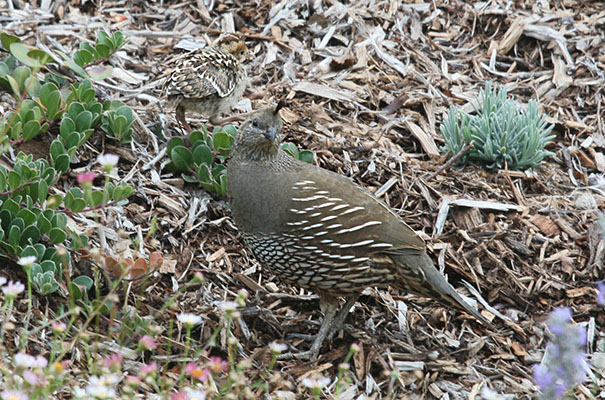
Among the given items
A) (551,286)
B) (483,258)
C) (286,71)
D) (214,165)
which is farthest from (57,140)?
(551,286)

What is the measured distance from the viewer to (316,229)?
15.7 ft

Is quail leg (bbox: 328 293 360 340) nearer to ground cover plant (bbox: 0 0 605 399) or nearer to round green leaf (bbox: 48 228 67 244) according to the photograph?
ground cover plant (bbox: 0 0 605 399)

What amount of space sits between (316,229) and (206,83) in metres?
1.62

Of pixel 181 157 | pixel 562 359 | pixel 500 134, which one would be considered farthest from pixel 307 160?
pixel 562 359

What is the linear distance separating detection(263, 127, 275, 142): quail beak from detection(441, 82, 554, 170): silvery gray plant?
179cm

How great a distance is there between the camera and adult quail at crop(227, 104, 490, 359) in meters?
4.79

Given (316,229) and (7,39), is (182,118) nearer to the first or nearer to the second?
(7,39)

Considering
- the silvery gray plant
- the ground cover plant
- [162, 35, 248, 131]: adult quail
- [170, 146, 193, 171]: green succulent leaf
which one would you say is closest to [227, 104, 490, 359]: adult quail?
the ground cover plant

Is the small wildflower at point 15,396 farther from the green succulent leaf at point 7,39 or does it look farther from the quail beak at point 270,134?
the green succulent leaf at point 7,39

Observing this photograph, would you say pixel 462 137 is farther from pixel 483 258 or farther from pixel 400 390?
pixel 400 390

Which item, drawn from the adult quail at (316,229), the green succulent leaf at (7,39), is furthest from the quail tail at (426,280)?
the green succulent leaf at (7,39)

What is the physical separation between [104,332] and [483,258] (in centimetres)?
252

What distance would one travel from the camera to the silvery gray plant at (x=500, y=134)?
6059mm

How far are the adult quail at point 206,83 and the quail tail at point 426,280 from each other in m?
1.83
